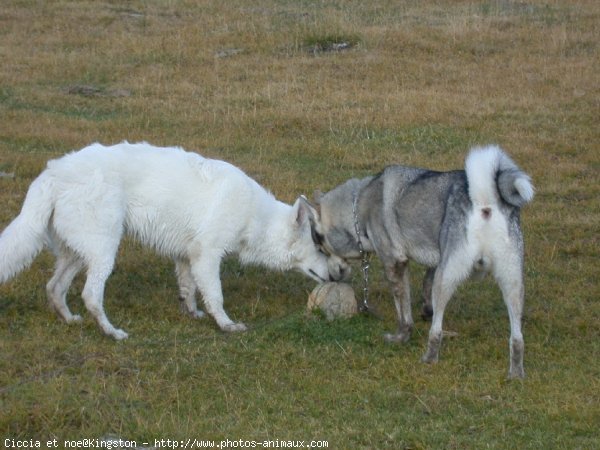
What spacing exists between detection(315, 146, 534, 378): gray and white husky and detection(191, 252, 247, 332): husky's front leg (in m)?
0.99

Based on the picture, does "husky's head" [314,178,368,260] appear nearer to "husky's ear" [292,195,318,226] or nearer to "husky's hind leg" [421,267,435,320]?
"husky's ear" [292,195,318,226]

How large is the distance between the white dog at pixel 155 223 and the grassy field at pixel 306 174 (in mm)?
376

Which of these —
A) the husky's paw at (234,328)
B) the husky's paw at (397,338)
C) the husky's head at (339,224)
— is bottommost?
the husky's paw at (234,328)

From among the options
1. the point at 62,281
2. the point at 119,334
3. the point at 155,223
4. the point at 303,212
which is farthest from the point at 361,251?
the point at 62,281

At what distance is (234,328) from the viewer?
8586 mm

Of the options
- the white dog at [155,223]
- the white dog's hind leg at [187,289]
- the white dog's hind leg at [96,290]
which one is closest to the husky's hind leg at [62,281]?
the white dog at [155,223]

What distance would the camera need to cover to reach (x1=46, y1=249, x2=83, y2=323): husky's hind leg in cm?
856

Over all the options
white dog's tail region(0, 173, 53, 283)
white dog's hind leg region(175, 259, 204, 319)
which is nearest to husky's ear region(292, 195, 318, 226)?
white dog's hind leg region(175, 259, 204, 319)

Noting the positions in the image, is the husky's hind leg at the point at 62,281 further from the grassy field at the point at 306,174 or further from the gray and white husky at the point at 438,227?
the gray and white husky at the point at 438,227

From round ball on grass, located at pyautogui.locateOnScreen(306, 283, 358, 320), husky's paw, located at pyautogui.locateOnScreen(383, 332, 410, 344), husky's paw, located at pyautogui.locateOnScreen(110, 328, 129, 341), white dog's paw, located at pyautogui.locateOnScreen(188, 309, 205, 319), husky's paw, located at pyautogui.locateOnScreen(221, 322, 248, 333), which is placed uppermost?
round ball on grass, located at pyautogui.locateOnScreen(306, 283, 358, 320)

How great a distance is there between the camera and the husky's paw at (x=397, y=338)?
831 cm

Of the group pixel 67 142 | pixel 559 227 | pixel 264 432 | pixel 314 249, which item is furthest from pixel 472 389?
pixel 67 142

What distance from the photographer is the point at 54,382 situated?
Answer: 22.4 feet

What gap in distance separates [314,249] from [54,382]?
3075 mm
